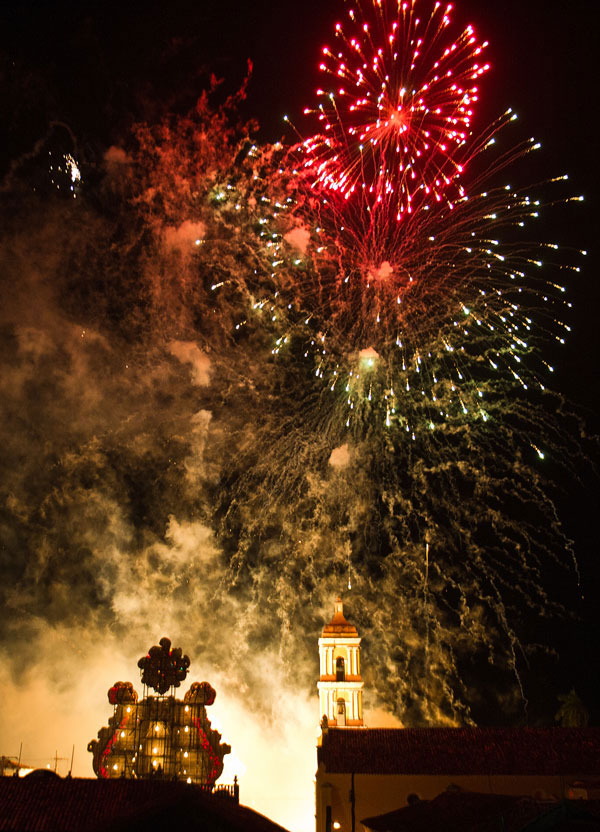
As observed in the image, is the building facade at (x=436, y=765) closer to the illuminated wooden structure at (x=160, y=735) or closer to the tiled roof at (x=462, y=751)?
the tiled roof at (x=462, y=751)

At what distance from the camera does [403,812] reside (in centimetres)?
1527

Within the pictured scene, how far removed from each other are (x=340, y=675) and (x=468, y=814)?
1735 centimetres

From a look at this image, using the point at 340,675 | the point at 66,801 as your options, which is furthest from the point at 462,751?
the point at 66,801

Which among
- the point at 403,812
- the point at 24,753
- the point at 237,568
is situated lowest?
the point at 403,812

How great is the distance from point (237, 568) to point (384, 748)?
1133cm

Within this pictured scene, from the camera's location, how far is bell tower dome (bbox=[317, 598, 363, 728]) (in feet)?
97.8

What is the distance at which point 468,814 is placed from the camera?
541 inches

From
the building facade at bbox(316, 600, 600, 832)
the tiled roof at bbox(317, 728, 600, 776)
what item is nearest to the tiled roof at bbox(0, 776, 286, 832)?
the building facade at bbox(316, 600, 600, 832)

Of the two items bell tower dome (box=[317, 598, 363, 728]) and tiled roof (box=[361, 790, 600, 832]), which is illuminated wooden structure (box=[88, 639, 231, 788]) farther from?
tiled roof (box=[361, 790, 600, 832])

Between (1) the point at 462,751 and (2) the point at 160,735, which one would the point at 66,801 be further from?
(1) the point at 462,751

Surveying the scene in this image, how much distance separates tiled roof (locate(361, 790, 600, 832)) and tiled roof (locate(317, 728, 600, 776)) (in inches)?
335

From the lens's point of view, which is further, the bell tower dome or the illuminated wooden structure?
the bell tower dome

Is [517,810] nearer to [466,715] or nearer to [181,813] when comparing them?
[181,813]

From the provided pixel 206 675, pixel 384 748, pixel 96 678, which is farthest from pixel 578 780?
pixel 96 678
